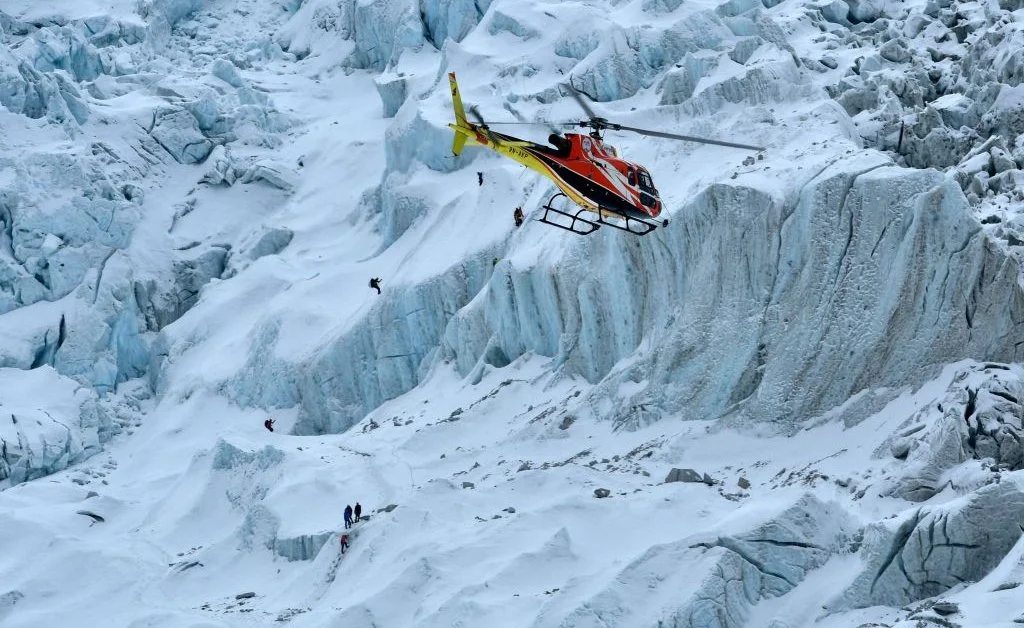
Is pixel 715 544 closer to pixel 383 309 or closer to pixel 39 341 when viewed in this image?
pixel 383 309

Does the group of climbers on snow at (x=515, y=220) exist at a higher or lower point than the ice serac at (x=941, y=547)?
lower

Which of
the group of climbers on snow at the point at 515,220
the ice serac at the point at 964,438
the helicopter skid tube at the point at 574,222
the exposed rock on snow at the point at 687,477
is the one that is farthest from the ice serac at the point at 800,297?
the group of climbers on snow at the point at 515,220

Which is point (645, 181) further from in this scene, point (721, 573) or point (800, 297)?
point (721, 573)

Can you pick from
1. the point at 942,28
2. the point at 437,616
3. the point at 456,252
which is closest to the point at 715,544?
the point at 437,616

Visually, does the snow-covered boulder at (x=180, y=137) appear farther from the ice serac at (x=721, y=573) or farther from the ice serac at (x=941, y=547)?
the ice serac at (x=941, y=547)

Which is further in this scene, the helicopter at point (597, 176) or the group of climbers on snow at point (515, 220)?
the group of climbers on snow at point (515, 220)

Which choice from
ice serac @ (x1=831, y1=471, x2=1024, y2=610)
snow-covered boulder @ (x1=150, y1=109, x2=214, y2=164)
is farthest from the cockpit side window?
snow-covered boulder @ (x1=150, y1=109, x2=214, y2=164)

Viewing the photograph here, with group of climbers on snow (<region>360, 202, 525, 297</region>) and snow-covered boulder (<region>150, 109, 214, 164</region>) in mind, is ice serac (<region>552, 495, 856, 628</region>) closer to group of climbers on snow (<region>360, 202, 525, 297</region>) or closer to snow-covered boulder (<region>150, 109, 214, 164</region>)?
group of climbers on snow (<region>360, 202, 525, 297</region>)
